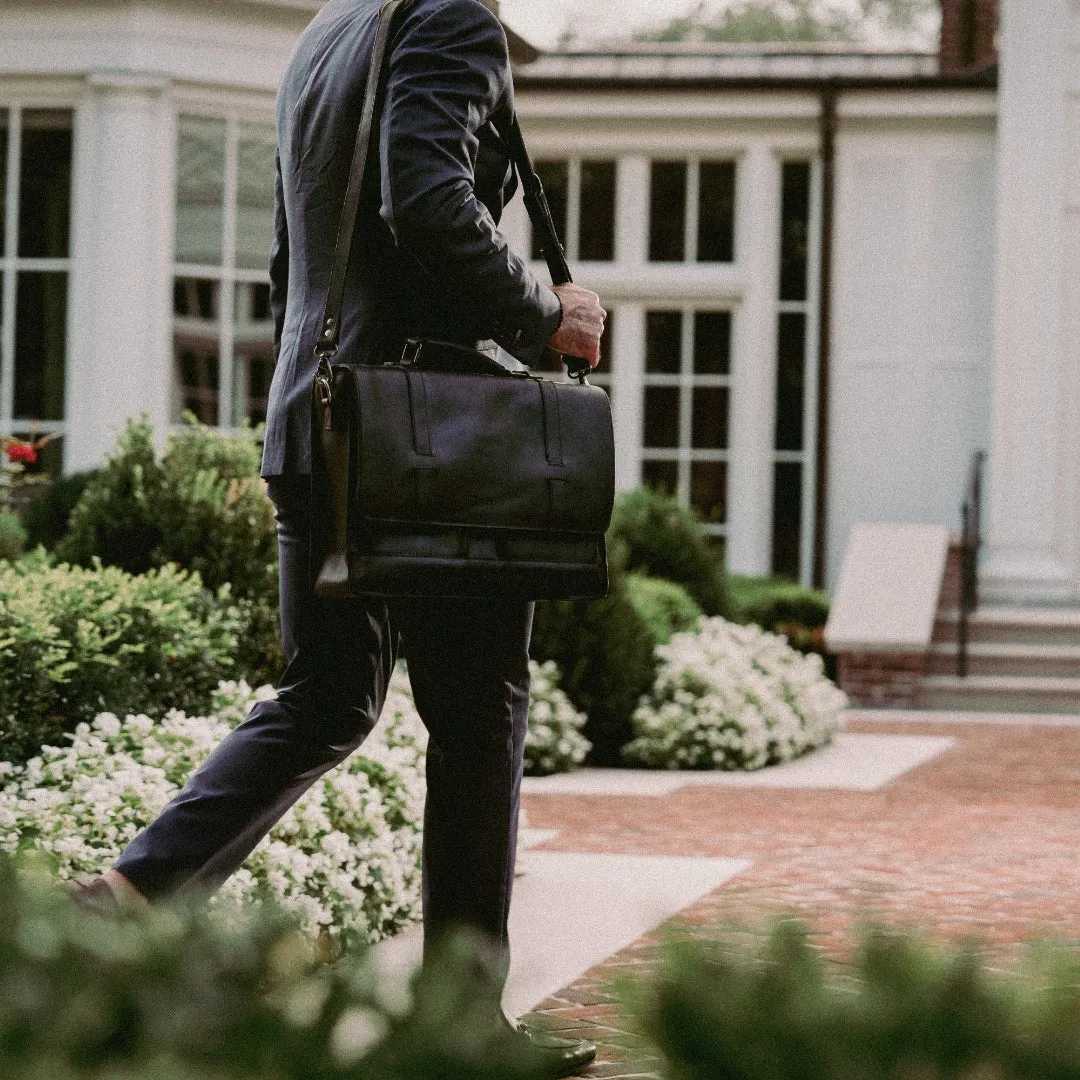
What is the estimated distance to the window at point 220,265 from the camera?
12.4 m

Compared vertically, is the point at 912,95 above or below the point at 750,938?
above

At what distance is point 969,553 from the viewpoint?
13523 mm

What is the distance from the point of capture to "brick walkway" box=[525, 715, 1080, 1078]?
4.20 metres

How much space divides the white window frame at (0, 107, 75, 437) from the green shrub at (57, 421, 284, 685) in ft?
18.9

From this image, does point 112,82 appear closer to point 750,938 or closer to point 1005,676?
point 1005,676

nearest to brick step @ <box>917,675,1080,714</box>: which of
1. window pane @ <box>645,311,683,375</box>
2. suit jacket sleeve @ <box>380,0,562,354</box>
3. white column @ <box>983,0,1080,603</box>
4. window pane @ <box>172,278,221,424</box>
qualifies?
white column @ <box>983,0,1080,603</box>

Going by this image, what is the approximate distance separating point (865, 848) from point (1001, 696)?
687cm

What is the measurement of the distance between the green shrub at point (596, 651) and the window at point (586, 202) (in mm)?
7651

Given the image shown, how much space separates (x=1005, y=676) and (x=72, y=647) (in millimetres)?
9060

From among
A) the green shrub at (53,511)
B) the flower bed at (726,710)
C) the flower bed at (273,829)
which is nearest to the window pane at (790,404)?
the flower bed at (726,710)

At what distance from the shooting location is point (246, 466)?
7.23 m

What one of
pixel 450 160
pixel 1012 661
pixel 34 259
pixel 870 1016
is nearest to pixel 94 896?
pixel 450 160

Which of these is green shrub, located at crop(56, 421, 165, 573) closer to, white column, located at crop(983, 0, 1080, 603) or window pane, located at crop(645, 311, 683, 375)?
white column, located at crop(983, 0, 1080, 603)

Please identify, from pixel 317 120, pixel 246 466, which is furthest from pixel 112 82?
pixel 317 120
